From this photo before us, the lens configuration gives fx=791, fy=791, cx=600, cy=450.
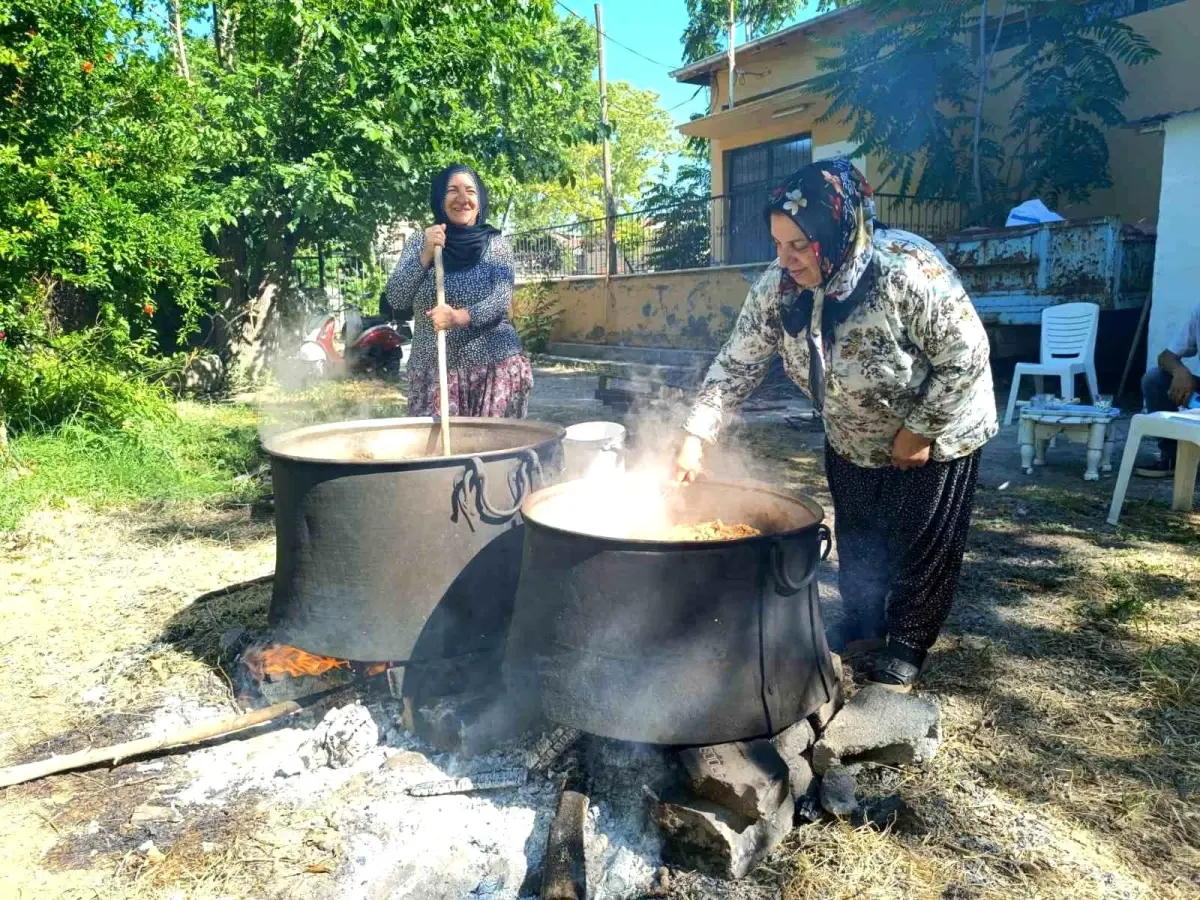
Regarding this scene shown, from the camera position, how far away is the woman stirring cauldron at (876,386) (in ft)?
7.84

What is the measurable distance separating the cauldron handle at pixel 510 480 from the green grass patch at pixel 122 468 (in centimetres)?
387

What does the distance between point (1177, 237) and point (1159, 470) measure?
3.65m

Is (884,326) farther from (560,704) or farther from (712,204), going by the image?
(712,204)

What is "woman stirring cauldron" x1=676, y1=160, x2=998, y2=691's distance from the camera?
2391 millimetres

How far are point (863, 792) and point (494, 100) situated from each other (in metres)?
9.68

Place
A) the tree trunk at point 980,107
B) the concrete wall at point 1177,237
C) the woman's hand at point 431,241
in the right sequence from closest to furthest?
the woman's hand at point 431,241 < the concrete wall at point 1177,237 < the tree trunk at point 980,107

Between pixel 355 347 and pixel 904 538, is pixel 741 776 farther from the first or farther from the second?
pixel 355 347

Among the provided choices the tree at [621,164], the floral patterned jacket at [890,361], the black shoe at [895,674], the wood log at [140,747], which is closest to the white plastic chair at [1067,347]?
the black shoe at [895,674]

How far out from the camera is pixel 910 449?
2.63m

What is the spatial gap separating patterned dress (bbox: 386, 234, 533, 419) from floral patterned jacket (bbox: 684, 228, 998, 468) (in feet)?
4.99

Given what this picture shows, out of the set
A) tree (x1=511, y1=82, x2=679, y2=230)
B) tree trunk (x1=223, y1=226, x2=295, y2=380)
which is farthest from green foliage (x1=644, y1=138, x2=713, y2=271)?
tree (x1=511, y1=82, x2=679, y2=230)

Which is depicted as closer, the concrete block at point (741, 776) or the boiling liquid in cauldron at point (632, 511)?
the concrete block at point (741, 776)

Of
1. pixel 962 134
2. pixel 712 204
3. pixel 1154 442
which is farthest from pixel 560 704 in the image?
pixel 712 204

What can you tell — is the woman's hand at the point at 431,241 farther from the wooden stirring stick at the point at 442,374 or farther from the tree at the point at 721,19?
the tree at the point at 721,19
